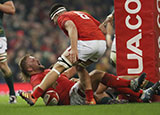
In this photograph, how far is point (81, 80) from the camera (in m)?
5.18

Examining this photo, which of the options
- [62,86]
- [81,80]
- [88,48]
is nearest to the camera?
[88,48]

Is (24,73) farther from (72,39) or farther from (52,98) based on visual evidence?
(72,39)

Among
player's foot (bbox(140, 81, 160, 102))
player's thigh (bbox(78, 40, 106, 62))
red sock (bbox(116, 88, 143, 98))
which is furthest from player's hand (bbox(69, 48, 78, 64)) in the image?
player's foot (bbox(140, 81, 160, 102))

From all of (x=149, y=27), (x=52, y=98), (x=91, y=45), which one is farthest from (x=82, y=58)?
(x=149, y=27)

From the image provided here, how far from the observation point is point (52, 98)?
5191 mm

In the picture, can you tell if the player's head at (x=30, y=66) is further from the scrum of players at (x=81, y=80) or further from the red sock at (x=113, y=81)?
the red sock at (x=113, y=81)

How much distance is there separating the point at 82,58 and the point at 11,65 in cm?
883

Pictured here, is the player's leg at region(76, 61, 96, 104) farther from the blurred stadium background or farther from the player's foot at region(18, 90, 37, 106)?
the blurred stadium background

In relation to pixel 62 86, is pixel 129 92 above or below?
below

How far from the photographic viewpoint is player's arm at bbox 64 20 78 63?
4.93m

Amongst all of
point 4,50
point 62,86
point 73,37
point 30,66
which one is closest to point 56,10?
point 73,37

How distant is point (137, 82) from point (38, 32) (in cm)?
983

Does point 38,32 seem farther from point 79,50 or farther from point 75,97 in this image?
point 79,50

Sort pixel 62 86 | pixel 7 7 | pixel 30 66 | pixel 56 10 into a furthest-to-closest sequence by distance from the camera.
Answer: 1. pixel 7 7
2. pixel 30 66
3. pixel 62 86
4. pixel 56 10
